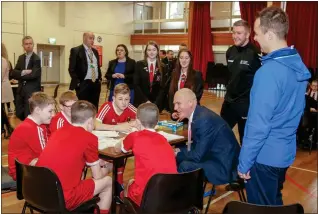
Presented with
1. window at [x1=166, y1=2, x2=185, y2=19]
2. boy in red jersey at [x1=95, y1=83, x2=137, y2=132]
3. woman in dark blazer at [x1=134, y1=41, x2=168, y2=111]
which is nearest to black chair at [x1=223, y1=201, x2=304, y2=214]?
boy in red jersey at [x1=95, y1=83, x2=137, y2=132]

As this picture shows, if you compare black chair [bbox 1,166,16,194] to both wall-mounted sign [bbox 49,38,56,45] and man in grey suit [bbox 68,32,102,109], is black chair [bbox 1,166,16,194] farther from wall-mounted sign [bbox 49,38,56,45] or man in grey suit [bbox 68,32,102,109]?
wall-mounted sign [bbox 49,38,56,45]

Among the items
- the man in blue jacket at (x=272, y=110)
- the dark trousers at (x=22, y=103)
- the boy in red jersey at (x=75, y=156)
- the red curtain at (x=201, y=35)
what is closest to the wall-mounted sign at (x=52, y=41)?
the red curtain at (x=201, y=35)

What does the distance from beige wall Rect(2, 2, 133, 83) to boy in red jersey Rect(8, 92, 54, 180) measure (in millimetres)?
11641

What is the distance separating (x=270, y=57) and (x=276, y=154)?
0.50 m

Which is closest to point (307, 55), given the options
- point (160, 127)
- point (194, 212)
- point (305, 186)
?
point (305, 186)

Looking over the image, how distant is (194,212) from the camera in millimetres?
2215

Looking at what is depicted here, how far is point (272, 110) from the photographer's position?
1714 millimetres

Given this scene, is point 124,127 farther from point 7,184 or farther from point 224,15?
point 224,15

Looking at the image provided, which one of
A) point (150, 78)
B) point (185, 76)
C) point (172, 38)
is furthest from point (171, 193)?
point (172, 38)

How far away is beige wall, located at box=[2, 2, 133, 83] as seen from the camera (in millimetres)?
13172

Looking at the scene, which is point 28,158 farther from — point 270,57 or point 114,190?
point 270,57

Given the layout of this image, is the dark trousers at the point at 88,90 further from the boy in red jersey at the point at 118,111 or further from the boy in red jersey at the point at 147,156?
the boy in red jersey at the point at 147,156

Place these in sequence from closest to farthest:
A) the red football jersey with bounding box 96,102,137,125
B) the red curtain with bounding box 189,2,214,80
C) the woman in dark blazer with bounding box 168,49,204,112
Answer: the red football jersey with bounding box 96,102,137,125, the woman in dark blazer with bounding box 168,49,204,112, the red curtain with bounding box 189,2,214,80

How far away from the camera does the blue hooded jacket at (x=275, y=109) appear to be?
1715 millimetres
